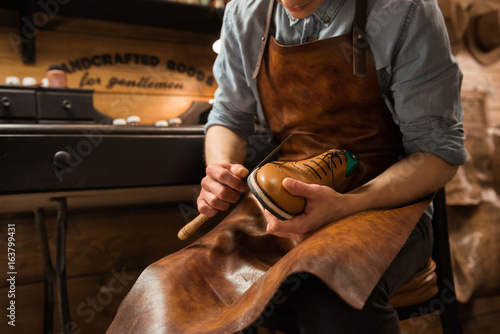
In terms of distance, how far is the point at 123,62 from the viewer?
205 centimetres

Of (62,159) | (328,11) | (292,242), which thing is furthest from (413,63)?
(62,159)

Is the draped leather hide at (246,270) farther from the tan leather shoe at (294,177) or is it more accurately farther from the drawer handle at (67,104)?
the drawer handle at (67,104)

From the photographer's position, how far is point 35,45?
1.86 meters

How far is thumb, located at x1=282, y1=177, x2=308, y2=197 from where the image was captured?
0.77 metres

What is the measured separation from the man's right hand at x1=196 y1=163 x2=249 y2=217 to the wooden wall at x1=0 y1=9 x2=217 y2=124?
1.13m

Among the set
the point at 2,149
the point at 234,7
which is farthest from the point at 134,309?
the point at 234,7

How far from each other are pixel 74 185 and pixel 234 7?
700mm

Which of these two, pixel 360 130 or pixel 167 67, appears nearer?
pixel 360 130

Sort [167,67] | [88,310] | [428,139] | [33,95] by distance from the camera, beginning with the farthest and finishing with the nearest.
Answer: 1. [167,67]
2. [88,310]
3. [33,95]
4. [428,139]

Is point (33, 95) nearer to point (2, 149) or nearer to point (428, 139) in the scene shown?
point (2, 149)

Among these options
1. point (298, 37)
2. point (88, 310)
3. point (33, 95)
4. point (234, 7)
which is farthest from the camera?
point (88, 310)

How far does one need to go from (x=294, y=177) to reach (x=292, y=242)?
0.78ft

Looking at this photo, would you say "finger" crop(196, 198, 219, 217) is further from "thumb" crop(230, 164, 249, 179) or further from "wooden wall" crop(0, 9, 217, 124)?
"wooden wall" crop(0, 9, 217, 124)

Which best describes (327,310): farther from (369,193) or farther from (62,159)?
(62,159)
